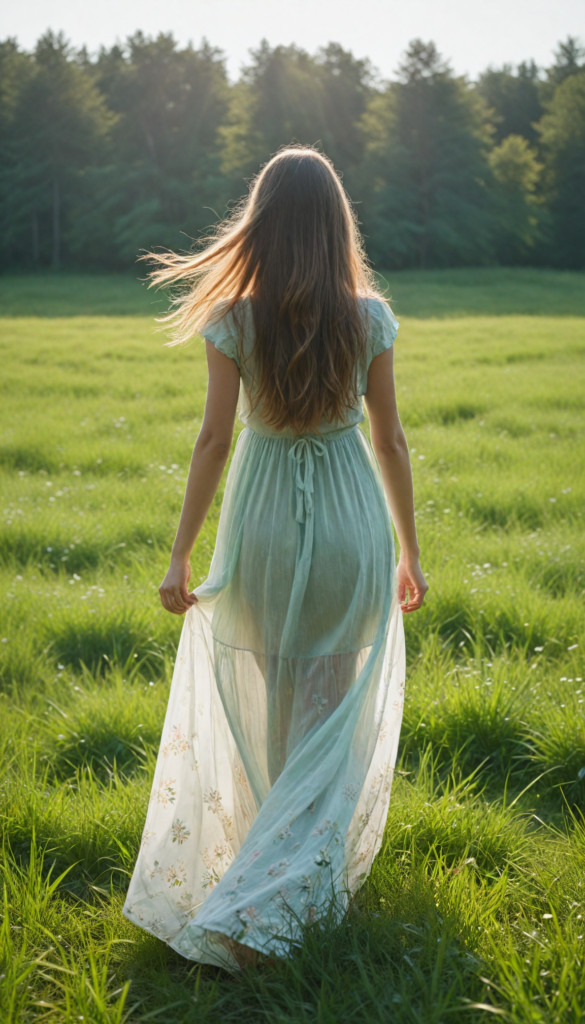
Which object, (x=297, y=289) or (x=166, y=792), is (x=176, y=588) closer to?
(x=166, y=792)

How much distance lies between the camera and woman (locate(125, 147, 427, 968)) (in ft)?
6.57

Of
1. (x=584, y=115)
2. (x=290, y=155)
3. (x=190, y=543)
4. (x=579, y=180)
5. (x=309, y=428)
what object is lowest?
(x=190, y=543)

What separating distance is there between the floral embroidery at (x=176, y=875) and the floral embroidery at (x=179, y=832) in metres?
0.06

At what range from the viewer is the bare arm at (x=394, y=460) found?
85.9 inches

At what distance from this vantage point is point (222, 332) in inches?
80.1

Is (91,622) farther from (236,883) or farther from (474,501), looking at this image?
(474,501)

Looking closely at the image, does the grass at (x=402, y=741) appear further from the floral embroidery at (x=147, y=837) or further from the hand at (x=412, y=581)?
the hand at (x=412, y=581)

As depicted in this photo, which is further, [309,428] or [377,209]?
[377,209]

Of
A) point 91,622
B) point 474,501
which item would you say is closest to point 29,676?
point 91,622

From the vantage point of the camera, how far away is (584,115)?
168ft

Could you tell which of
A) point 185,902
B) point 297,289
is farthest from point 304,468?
point 185,902

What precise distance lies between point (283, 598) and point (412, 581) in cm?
51

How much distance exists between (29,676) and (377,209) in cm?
4315

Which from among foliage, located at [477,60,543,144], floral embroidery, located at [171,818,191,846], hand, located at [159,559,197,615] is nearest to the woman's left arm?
hand, located at [159,559,197,615]
